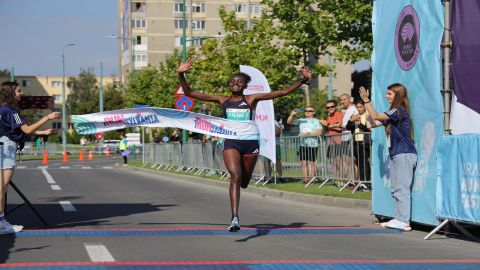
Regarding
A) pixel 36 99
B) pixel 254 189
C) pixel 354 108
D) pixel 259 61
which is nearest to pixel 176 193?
pixel 254 189

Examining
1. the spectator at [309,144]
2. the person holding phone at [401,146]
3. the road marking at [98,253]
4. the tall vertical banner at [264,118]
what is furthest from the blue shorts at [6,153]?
the tall vertical banner at [264,118]

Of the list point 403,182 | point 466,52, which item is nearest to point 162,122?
point 403,182

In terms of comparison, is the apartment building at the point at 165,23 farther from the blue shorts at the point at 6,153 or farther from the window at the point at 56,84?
the blue shorts at the point at 6,153

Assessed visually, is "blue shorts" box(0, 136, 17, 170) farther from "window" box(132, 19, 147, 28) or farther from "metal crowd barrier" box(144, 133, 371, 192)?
"window" box(132, 19, 147, 28)

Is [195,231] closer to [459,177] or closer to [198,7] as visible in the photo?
[459,177]

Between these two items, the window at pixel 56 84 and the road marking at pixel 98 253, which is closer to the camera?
the road marking at pixel 98 253

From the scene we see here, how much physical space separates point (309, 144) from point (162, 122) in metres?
8.85

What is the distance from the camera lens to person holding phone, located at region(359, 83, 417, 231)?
35.8 ft

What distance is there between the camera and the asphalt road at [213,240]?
25.8 ft

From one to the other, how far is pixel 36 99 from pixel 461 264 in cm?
820

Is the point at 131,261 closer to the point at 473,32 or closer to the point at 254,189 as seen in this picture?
the point at 473,32

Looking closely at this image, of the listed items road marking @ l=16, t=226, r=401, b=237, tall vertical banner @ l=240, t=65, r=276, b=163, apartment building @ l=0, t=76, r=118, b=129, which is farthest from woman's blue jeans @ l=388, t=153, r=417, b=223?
apartment building @ l=0, t=76, r=118, b=129

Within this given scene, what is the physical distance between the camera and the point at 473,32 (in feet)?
33.0

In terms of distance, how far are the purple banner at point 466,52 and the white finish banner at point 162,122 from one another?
2.50m
